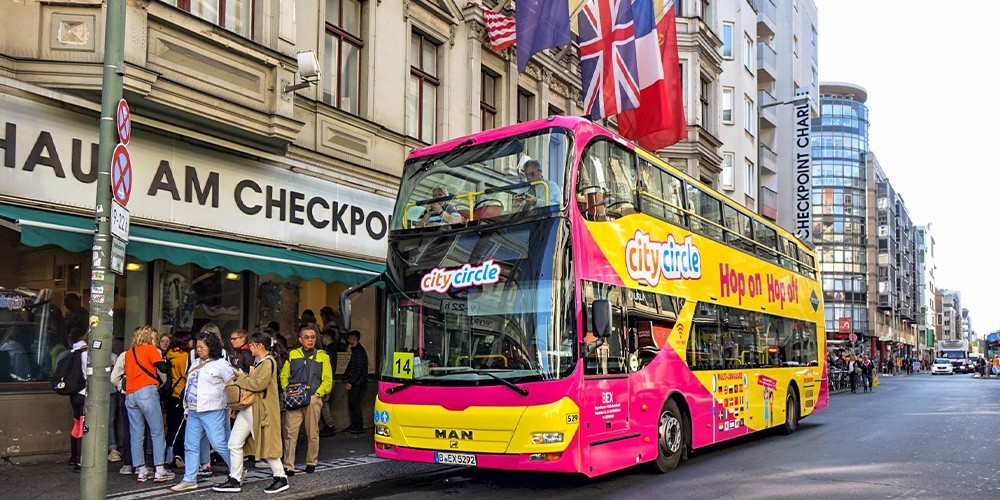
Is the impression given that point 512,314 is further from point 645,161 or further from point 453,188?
point 645,161

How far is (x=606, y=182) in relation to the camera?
10250mm

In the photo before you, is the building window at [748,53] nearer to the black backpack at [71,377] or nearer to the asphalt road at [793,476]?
the asphalt road at [793,476]

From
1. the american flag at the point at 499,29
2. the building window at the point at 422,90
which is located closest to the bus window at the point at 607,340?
the building window at the point at 422,90

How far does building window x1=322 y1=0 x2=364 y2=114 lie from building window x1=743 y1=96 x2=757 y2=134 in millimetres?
24471

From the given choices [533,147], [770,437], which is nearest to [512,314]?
[533,147]

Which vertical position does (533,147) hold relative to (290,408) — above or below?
above

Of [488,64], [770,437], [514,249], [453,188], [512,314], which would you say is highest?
[488,64]

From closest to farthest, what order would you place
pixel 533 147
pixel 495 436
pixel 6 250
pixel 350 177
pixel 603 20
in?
pixel 495 436, pixel 533 147, pixel 6 250, pixel 350 177, pixel 603 20

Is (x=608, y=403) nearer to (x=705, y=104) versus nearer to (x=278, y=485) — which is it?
(x=278, y=485)

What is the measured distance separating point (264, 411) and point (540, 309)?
3245mm

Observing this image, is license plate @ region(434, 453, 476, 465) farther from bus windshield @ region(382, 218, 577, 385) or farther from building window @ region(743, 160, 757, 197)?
building window @ region(743, 160, 757, 197)

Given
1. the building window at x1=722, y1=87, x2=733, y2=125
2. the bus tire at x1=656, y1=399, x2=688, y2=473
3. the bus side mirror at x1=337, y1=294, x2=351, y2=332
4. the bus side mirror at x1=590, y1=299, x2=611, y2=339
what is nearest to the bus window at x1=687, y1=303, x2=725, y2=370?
the bus tire at x1=656, y1=399, x2=688, y2=473

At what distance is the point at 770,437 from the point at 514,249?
29.6 ft

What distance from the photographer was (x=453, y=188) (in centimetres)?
1012
